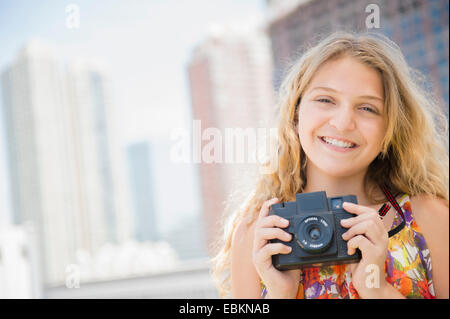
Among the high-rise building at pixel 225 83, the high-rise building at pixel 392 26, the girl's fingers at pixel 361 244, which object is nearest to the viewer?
the girl's fingers at pixel 361 244

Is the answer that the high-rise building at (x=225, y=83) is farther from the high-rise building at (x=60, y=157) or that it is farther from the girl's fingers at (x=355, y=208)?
the girl's fingers at (x=355, y=208)

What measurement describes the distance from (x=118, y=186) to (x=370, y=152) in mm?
40243

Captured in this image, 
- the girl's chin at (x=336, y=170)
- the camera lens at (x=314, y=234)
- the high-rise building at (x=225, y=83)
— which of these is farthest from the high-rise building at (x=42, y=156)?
the camera lens at (x=314, y=234)

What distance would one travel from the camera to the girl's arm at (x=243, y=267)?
720 mm

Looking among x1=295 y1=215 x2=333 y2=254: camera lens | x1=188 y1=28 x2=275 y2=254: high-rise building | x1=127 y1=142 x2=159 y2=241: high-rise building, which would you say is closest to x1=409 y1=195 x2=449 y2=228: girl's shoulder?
x1=295 y1=215 x2=333 y2=254: camera lens

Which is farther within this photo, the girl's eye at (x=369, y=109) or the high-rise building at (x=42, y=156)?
the high-rise building at (x=42, y=156)

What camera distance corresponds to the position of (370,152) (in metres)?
0.71

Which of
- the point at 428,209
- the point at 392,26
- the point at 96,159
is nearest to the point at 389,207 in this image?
the point at 428,209

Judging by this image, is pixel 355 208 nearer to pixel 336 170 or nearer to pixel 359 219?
pixel 359 219

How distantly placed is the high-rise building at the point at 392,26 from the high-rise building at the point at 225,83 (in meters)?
5.25

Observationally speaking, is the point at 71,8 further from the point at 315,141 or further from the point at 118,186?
the point at 118,186

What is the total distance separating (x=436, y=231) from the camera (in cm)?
70

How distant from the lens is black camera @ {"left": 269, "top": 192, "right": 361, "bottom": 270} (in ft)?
1.90
